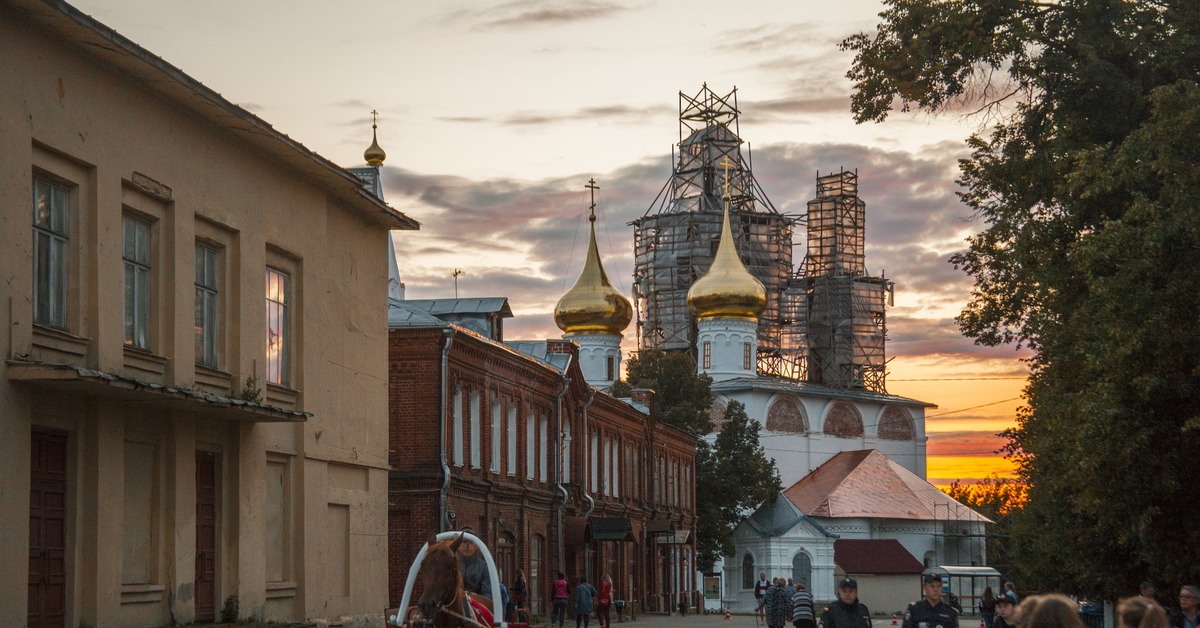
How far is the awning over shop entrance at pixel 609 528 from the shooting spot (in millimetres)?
46344

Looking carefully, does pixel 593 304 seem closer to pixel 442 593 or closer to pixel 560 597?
pixel 560 597

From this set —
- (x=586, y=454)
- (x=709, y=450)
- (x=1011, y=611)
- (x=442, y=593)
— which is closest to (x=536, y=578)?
(x=586, y=454)

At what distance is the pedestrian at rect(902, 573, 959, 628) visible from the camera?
13.7 meters

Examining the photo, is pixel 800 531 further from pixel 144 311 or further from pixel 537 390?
pixel 144 311

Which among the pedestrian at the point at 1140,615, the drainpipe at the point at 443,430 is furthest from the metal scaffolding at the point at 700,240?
the pedestrian at the point at 1140,615

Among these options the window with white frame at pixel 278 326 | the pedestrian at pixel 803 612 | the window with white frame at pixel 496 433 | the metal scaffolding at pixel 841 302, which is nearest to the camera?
the window with white frame at pixel 278 326

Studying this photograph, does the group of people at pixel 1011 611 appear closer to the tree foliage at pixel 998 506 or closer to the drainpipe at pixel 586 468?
the drainpipe at pixel 586 468

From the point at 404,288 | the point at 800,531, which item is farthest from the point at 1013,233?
the point at 800,531

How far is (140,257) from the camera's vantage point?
19.6 meters

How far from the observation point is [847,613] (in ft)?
48.2

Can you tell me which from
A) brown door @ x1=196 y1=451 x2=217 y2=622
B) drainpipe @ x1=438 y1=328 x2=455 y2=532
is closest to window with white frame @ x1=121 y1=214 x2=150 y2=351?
brown door @ x1=196 y1=451 x2=217 y2=622

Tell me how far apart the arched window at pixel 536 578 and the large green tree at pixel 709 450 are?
3046 cm

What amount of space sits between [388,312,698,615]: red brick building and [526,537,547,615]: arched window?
48 mm

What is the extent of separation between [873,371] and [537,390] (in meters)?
66.3
